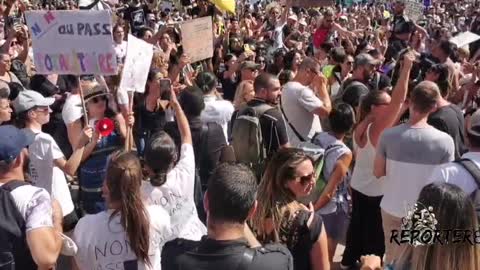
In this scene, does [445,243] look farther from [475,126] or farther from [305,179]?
[475,126]

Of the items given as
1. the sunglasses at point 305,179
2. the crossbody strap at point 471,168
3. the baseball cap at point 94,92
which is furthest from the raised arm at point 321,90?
the sunglasses at point 305,179

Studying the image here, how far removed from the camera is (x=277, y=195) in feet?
9.82

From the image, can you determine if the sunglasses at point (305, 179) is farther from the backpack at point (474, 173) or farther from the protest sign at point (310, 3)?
the protest sign at point (310, 3)

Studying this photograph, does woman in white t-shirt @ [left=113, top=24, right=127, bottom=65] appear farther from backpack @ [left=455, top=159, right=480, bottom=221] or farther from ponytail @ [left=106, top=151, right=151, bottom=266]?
backpack @ [left=455, top=159, right=480, bottom=221]

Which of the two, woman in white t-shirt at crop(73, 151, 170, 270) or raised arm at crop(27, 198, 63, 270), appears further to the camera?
woman in white t-shirt at crop(73, 151, 170, 270)

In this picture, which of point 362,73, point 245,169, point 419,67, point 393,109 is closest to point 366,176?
point 393,109

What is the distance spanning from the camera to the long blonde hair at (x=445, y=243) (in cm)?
228

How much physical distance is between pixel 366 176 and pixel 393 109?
0.54 metres

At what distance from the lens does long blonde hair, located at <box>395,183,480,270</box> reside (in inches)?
89.6

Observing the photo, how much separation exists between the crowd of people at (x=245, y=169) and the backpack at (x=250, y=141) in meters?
0.01

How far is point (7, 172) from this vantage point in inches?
117

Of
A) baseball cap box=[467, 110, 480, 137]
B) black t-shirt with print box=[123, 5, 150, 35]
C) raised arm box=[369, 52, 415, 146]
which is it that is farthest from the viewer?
black t-shirt with print box=[123, 5, 150, 35]

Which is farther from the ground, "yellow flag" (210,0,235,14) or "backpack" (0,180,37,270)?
"backpack" (0,180,37,270)

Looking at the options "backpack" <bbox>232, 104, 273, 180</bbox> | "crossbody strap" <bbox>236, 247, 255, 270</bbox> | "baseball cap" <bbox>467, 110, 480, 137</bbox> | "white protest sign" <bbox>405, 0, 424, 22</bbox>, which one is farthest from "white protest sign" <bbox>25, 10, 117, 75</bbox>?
"white protest sign" <bbox>405, 0, 424, 22</bbox>
